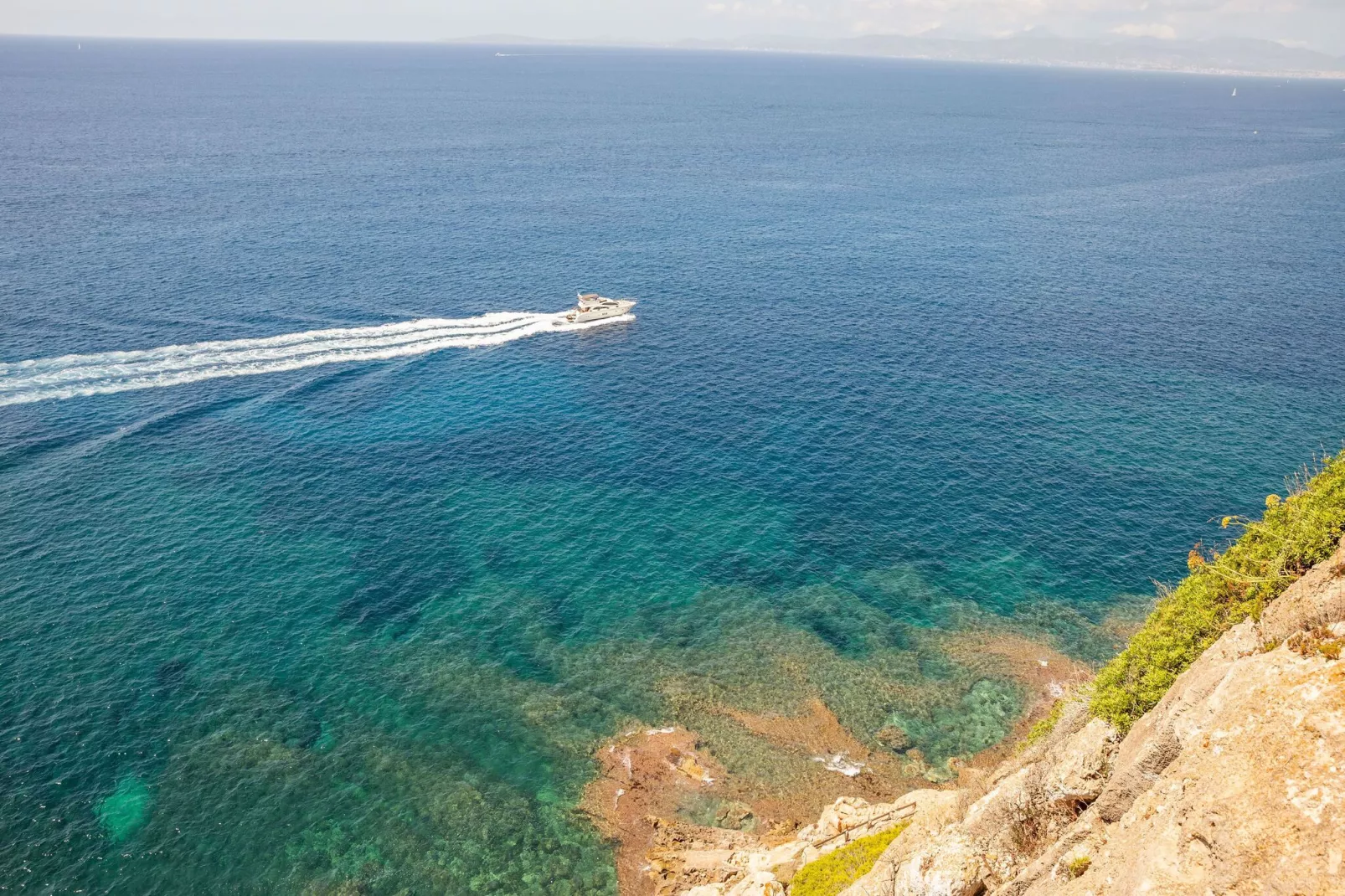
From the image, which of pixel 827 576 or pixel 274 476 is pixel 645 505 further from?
pixel 274 476

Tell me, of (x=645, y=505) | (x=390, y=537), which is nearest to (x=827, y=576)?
(x=645, y=505)

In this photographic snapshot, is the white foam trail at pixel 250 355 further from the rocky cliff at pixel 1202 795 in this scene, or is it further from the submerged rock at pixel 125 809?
the rocky cliff at pixel 1202 795

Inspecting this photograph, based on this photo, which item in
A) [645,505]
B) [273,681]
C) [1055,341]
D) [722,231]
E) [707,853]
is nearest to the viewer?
[707,853]

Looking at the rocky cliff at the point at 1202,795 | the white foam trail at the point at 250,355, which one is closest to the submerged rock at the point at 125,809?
the rocky cliff at the point at 1202,795

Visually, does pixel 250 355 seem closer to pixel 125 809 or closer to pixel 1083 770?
pixel 125 809

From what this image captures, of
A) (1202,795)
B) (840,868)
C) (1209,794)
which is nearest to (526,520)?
(840,868)

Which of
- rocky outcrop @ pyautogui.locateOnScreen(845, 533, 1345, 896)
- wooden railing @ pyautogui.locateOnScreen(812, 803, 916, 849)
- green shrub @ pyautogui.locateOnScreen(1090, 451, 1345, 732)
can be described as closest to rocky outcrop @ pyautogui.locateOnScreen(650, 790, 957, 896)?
wooden railing @ pyautogui.locateOnScreen(812, 803, 916, 849)

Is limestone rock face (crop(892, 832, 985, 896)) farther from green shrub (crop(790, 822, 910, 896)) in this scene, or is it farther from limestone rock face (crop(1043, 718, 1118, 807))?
green shrub (crop(790, 822, 910, 896))
